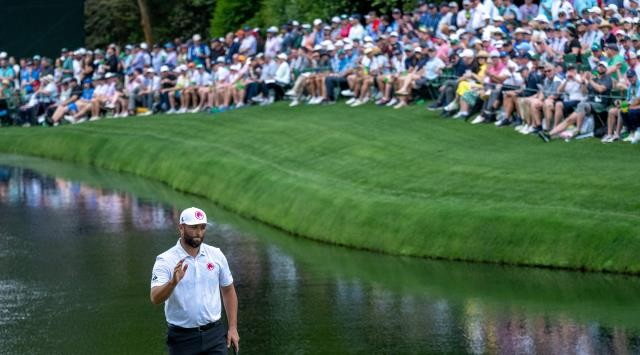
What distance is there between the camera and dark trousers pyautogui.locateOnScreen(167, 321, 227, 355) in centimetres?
1280

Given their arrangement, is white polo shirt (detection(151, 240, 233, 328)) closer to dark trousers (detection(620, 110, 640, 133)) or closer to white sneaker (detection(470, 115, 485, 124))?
dark trousers (detection(620, 110, 640, 133))

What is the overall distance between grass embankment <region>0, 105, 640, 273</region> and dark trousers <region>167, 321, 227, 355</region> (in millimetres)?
10619

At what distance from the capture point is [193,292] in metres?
12.7

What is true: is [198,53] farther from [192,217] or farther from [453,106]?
[192,217]

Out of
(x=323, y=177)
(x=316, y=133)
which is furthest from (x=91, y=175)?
(x=323, y=177)

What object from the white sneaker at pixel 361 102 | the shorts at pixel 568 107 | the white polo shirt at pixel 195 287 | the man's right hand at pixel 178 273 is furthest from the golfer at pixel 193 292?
the white sneaker at pixel 361 102

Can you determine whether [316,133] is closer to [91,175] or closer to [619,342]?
[91,175]

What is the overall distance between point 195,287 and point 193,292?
0.05 metres

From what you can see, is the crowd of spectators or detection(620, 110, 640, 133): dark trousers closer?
detection(620, 110, 640, 133): dark trousers

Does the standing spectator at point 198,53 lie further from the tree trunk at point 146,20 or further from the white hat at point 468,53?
the white hat at point 468,53

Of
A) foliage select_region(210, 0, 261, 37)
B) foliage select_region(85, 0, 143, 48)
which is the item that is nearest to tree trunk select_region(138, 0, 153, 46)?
foliage select_region(85, 0, 143, 48)

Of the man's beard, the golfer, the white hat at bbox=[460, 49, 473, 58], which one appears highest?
the man's beard

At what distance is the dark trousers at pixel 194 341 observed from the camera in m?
12.8

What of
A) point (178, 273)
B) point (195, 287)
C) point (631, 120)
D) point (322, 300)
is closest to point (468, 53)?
point (631, 120)
